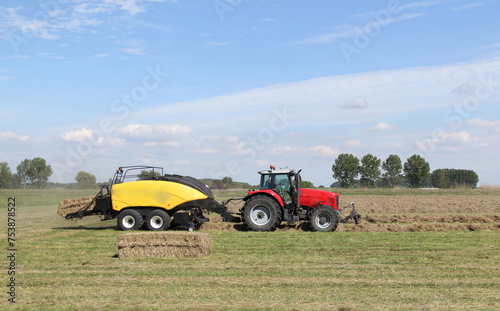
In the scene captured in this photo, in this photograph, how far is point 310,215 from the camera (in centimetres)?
1531

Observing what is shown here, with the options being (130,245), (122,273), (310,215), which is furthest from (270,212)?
(122,273)

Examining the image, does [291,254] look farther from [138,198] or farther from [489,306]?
[138,198]

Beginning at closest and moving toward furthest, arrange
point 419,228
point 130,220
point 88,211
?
point 419,228 < point 130,220 < point 88,211

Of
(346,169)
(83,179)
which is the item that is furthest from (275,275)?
(346,169)

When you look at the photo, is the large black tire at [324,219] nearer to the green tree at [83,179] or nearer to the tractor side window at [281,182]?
the tractor side window at [281,182]

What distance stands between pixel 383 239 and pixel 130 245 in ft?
23.1

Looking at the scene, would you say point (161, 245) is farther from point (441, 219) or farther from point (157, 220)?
point (441, 219)

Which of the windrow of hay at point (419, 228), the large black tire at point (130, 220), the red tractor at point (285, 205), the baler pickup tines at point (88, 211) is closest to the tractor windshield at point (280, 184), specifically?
the red tractor at point (285, 205)

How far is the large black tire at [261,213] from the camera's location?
15172 millimetres

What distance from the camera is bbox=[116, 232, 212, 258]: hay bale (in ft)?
34.6

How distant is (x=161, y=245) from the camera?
1063cm

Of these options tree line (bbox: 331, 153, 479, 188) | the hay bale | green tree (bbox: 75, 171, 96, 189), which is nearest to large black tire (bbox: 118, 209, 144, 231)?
the hay bale

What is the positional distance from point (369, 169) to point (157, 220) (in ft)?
232

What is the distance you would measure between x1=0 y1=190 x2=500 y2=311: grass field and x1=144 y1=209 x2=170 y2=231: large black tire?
2.27m
